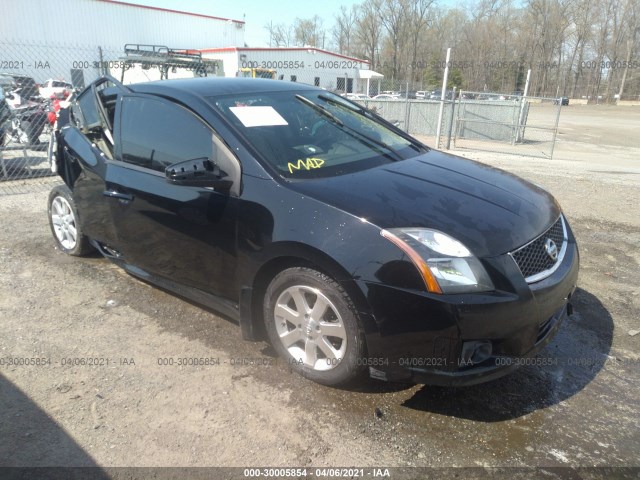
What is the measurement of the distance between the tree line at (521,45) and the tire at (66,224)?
55.8m

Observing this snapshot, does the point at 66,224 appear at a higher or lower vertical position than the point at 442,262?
lower

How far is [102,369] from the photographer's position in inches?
122

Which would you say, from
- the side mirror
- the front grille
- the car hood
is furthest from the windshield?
the front grille

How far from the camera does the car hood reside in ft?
8.31

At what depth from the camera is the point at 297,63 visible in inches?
1548

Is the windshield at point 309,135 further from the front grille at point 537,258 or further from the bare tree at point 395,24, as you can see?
the bare tree at point 395,24

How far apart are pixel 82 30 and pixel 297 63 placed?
16355mm

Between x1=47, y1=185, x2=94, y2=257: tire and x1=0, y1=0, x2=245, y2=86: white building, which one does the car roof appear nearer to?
x1=47, y1=185, x2=94, y2=257: tire

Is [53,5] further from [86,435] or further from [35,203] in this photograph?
[86,435]

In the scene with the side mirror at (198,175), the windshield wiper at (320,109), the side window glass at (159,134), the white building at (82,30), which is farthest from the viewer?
the white building at (82,30)

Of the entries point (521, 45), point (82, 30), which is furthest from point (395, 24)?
point (82, 30)

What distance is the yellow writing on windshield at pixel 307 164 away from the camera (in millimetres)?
2984

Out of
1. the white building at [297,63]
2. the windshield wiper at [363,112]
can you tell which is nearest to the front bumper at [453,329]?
the windshield wiper at [363,112]

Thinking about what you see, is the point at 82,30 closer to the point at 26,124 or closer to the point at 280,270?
the point at 26,124
